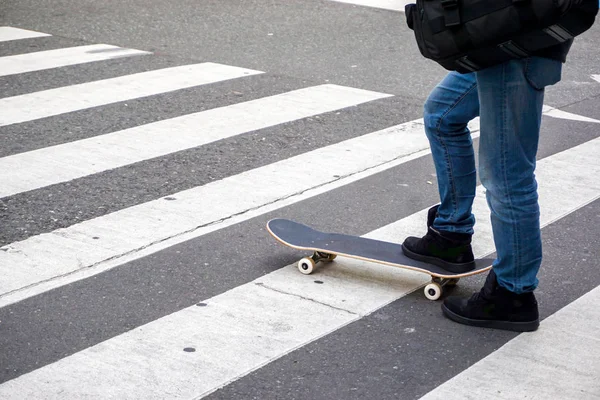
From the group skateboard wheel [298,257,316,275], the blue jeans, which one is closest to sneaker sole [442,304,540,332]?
the blue jeans

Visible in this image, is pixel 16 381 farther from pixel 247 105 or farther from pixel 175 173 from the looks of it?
pixel 247 105

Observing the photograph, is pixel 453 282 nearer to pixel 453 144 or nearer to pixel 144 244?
pixel 453 144

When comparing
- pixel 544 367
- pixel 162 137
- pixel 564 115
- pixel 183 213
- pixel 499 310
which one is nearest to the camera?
pixel 544 367

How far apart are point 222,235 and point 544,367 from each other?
1.85 meters

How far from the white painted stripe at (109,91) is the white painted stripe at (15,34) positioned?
191cm

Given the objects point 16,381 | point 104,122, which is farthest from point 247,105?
point 16,381

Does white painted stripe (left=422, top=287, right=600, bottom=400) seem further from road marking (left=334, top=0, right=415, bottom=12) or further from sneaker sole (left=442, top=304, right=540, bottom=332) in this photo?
road marking (left=334, top=0, right=415, bottom=12)

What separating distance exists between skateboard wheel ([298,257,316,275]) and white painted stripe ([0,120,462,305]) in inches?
28.9

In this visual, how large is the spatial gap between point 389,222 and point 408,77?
372cm

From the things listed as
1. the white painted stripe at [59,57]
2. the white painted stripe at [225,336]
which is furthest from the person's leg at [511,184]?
the white painted stripe at [59,57]

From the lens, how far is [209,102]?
7.42 metres

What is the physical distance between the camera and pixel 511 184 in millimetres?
3717

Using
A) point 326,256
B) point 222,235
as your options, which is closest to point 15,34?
point 222,235

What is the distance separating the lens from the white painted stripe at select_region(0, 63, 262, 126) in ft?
23.1
